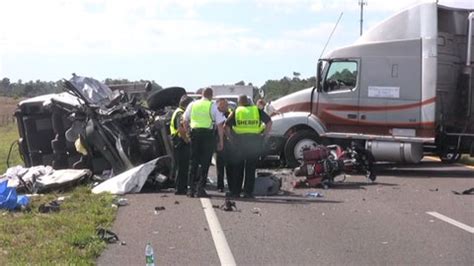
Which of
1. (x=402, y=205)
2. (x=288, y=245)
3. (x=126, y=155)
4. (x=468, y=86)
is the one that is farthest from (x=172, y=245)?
(x=468, y=86)

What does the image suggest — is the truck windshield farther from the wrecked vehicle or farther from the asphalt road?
the asphalt road

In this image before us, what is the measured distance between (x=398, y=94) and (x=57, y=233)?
993 centimetres

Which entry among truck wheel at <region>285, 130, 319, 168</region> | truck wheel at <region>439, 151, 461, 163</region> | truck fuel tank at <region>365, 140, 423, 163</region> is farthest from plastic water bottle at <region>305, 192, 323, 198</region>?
truck wheel at <region>439, 151, 461, 163</region>

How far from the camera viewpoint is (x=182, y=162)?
41.1 feet

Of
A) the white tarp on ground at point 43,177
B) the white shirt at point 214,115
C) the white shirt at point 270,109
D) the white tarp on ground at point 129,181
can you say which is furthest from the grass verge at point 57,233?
the white shirt at point 270,109

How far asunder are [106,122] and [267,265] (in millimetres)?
7895

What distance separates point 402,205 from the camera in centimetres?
1098

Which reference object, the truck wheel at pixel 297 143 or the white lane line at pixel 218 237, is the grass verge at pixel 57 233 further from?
the truck wheel at pixel 297 143

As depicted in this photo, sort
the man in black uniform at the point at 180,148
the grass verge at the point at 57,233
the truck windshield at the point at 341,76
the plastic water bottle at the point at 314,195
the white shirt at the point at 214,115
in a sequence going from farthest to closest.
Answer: the truck windshield at the point at 341,76 < the man in black uniform at the point at 180,148 < the plastic water bottle at the point at 314,195 < the white shirt at the point at 214,115 < the grass verge at the point at 57,233

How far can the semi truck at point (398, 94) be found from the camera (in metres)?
15.9

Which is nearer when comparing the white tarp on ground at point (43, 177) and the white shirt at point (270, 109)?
the white tarp on ground at point (43, 177)

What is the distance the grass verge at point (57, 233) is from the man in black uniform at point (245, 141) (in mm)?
2270

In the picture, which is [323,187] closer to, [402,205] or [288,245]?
[402,205]

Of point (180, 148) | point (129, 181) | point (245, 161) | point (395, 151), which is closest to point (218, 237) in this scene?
point (245, 161)
